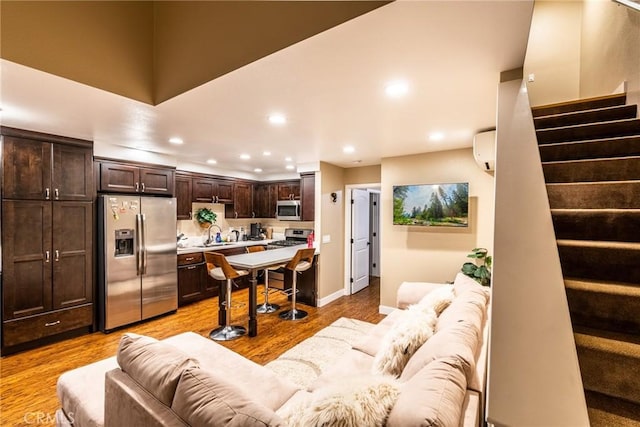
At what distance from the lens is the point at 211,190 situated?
17.9 feet

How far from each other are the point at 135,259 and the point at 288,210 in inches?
111

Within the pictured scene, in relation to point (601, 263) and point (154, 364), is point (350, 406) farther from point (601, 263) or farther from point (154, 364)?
point (601, 263)

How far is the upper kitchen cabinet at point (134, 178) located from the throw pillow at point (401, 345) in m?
3.92

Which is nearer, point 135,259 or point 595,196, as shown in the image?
point 595,196

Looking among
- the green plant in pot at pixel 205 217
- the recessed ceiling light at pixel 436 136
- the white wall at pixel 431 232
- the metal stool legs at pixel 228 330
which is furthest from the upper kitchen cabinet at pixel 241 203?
the recessed ceiling light at pixel 436 136

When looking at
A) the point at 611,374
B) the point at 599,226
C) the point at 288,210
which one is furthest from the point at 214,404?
the point at 288,210

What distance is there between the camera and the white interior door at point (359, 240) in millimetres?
5348

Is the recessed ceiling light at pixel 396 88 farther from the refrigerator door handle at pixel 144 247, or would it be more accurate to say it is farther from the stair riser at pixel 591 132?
the refrigerator door handle at pixel 144 247

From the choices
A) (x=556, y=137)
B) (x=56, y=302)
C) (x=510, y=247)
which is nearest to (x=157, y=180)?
(x=56, y=302)

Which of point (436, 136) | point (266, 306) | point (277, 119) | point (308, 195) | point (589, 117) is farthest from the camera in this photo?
point (308, 195)

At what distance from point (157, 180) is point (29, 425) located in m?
3.02

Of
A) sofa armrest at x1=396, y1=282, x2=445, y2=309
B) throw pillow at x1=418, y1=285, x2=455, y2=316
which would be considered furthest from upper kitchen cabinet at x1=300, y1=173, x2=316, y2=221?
throw pillow at x1=418, y1=285, x2=455, y2=316

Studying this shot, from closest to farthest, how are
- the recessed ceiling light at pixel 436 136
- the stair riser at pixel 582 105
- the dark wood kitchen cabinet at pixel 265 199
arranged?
the stair riser at pixel 582 105
the recessed ceiling light at pixel 436 136
the dark wood kitchen cabinet at pixel 265 199

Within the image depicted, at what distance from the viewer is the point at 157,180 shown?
4.21 m
